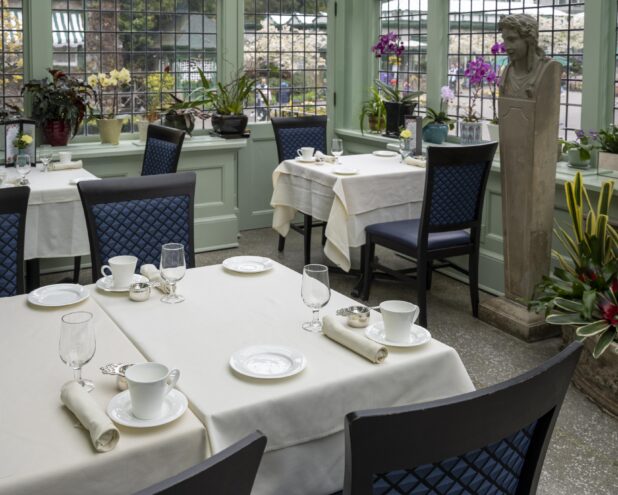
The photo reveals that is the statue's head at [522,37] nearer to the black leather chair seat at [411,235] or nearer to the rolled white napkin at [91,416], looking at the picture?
the black leather chair seat at [411,235]

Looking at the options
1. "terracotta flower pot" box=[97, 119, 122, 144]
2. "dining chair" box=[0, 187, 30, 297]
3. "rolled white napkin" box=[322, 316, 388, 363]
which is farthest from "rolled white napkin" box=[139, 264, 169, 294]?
"terracotta flower pot" box=[97, 119, 122, 144]

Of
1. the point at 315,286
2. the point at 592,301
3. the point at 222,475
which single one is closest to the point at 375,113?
the point at 592,301

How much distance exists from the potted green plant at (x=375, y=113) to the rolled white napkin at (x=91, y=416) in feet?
15.4

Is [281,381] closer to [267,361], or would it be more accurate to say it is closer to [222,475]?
[267,361]

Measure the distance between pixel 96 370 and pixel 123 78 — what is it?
376 centimetres

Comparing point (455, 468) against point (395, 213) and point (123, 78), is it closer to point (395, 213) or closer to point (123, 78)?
point (395, 213)

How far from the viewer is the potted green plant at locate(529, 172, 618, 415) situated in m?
3.11

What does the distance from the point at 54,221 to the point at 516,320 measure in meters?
2.47

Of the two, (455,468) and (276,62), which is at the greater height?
(276,62)

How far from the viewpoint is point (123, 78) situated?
512cm

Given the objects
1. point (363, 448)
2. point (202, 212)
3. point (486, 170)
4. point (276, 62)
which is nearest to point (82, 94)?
point (202, 212)

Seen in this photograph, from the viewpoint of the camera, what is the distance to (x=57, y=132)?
5.01 m

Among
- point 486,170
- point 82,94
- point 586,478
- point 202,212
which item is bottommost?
point 586,478

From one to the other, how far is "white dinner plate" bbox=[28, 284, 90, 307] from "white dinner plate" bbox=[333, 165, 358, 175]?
8.02 feet
